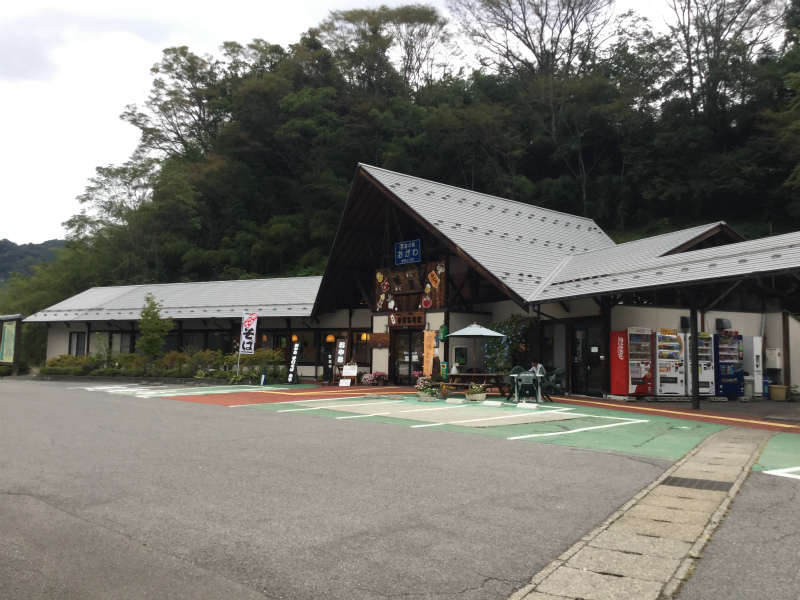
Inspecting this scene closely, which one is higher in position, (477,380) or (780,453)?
(477,380)

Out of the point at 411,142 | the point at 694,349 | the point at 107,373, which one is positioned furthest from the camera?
the point at 411,142

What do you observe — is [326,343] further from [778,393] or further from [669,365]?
[778,393]

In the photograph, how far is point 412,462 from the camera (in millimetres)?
6961

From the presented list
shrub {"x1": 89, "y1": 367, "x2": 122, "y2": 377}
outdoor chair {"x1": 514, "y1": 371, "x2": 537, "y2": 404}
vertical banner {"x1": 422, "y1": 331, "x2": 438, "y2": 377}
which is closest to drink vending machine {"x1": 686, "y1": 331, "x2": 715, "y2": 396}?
outdoor chair {"x1": 514, "y1": 371, "x2": 537, "y2": 404}

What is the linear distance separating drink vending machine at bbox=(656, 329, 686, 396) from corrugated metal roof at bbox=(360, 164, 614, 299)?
141 inches

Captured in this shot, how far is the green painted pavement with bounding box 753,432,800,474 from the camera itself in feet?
23.0

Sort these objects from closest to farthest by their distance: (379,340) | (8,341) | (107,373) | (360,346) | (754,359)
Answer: (754,359) < (379,340) < (360,346) < (107,373) < (8,341)

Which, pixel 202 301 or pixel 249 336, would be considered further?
pixel 202 301

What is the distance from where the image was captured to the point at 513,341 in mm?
18391

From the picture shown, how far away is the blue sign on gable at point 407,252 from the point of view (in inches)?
830

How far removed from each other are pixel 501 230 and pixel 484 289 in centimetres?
205

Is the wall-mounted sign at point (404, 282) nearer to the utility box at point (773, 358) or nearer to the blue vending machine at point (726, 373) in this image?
the blue vending machine at point (726, 373)

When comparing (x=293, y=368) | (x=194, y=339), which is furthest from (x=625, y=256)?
(x=194, y=339)

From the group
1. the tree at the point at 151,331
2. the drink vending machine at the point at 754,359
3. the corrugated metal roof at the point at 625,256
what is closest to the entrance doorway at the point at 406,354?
the corrugated metal roof at the point at 625,256
